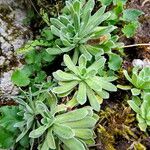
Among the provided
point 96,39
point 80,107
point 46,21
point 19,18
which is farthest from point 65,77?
point 19,18

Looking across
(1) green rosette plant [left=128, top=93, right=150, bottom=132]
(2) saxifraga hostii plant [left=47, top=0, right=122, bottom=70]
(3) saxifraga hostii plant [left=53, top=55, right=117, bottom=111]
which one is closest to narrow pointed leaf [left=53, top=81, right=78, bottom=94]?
(3) saxifraga hostii plant [left=53, top=55, right=117, bottom=111]

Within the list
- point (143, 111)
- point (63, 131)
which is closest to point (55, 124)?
point (63, 131)

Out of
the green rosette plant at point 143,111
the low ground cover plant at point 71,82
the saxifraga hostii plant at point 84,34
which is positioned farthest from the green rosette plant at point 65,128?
the saxifraga hostii plant at point 84,34

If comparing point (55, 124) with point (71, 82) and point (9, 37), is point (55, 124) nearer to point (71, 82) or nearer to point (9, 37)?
point (71, 82)

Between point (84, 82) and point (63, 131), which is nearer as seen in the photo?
point (63, 131)

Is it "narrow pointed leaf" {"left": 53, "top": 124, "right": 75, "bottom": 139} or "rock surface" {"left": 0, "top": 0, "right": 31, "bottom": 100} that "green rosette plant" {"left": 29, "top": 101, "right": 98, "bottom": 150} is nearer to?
"narrow pointed leaf" {"left": 53, "top": 124, "right": 75, "bottom": 139}

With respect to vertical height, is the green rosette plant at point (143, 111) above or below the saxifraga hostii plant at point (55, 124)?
below

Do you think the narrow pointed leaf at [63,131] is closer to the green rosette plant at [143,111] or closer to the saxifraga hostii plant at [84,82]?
the saxifraga hostii plant at [84,82]
